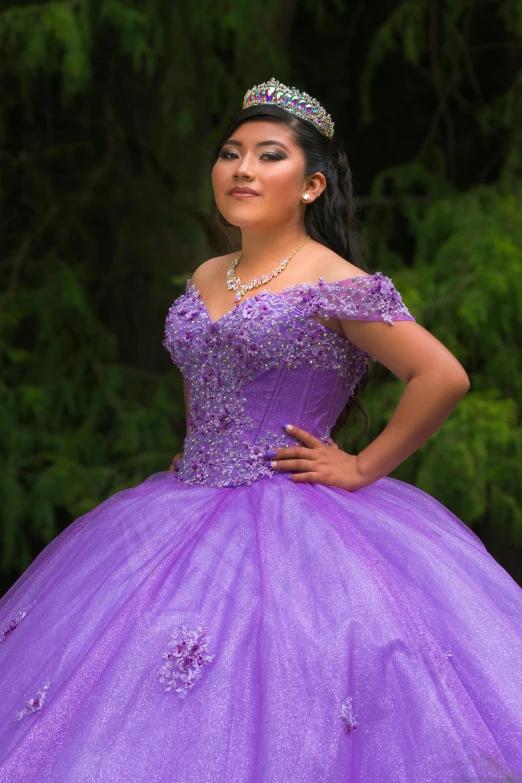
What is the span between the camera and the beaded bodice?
1951mm

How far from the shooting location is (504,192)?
3635mm

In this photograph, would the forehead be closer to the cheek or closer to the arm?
the cheek

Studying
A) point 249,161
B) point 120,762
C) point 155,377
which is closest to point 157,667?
point 120,762

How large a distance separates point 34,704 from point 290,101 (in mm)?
1165

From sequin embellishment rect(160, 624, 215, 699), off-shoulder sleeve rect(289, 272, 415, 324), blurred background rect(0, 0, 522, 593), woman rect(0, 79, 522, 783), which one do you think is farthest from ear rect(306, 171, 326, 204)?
blurred background rect(0, 0, 522, 593)

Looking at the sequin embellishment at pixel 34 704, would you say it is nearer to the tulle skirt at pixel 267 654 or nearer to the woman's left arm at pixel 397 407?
the tulle skirt at pixel 267 654

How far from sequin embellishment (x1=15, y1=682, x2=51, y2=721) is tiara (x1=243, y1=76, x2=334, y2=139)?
1125 millimetres

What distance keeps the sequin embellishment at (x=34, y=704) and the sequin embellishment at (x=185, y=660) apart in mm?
183

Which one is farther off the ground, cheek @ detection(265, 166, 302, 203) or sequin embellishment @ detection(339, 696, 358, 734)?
cheek @ detection(265, 166, 302, 203)

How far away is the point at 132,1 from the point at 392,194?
111cm

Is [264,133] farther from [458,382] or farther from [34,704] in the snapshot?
[34,704]

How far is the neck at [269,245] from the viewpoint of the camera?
2.09m

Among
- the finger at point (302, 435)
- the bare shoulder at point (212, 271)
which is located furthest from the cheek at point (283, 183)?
the finger at point (302, 435)

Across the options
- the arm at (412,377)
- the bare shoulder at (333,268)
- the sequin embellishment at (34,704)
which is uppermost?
the bare shoulder at (333,268)
